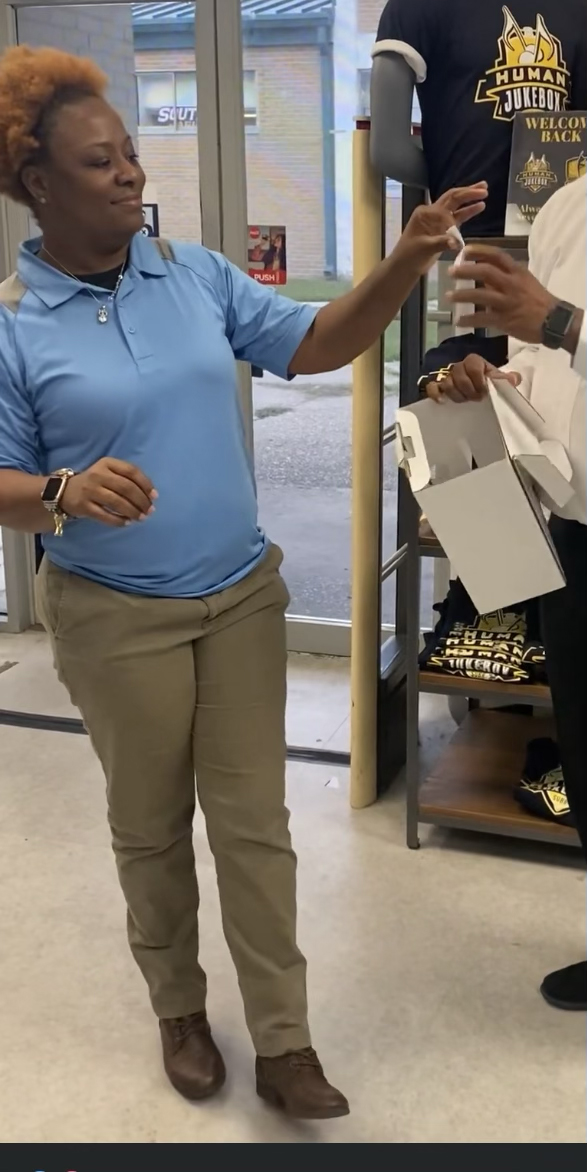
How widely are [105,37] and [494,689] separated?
232 centimetres

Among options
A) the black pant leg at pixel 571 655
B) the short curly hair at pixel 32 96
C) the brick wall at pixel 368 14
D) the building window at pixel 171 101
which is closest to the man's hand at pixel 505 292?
the black pant leg at pixel 571 655

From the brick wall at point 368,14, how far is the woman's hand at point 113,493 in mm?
2211

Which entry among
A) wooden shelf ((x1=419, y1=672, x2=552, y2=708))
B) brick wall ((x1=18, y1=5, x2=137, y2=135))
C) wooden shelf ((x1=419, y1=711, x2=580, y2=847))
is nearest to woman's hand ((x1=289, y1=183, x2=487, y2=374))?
wooden shelf ((x1=419, y1=672, x2=552, y2=708))

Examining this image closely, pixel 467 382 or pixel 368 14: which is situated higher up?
pixel 368 14

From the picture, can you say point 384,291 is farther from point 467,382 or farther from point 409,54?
point 409,54

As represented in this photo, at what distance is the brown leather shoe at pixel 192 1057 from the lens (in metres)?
1.82

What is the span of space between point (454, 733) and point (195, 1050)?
52.3 inches

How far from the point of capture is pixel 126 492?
4.65 ft

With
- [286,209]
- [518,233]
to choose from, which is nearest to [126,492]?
[518,233]

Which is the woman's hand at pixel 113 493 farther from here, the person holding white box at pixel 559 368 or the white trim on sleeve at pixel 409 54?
the white trim on sleeve at pixel 409 54

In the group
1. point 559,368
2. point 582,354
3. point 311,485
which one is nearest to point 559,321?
point 582,354

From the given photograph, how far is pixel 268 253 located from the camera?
345 cm

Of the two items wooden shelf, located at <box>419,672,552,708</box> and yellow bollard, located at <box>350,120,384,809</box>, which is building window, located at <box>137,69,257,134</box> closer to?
yellow bollard, located at <box>350,120,384,809</box>

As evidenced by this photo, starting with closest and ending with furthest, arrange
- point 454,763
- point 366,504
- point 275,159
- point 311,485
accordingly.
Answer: point 366,504, point 454,763, point 275,159, point 311,485
